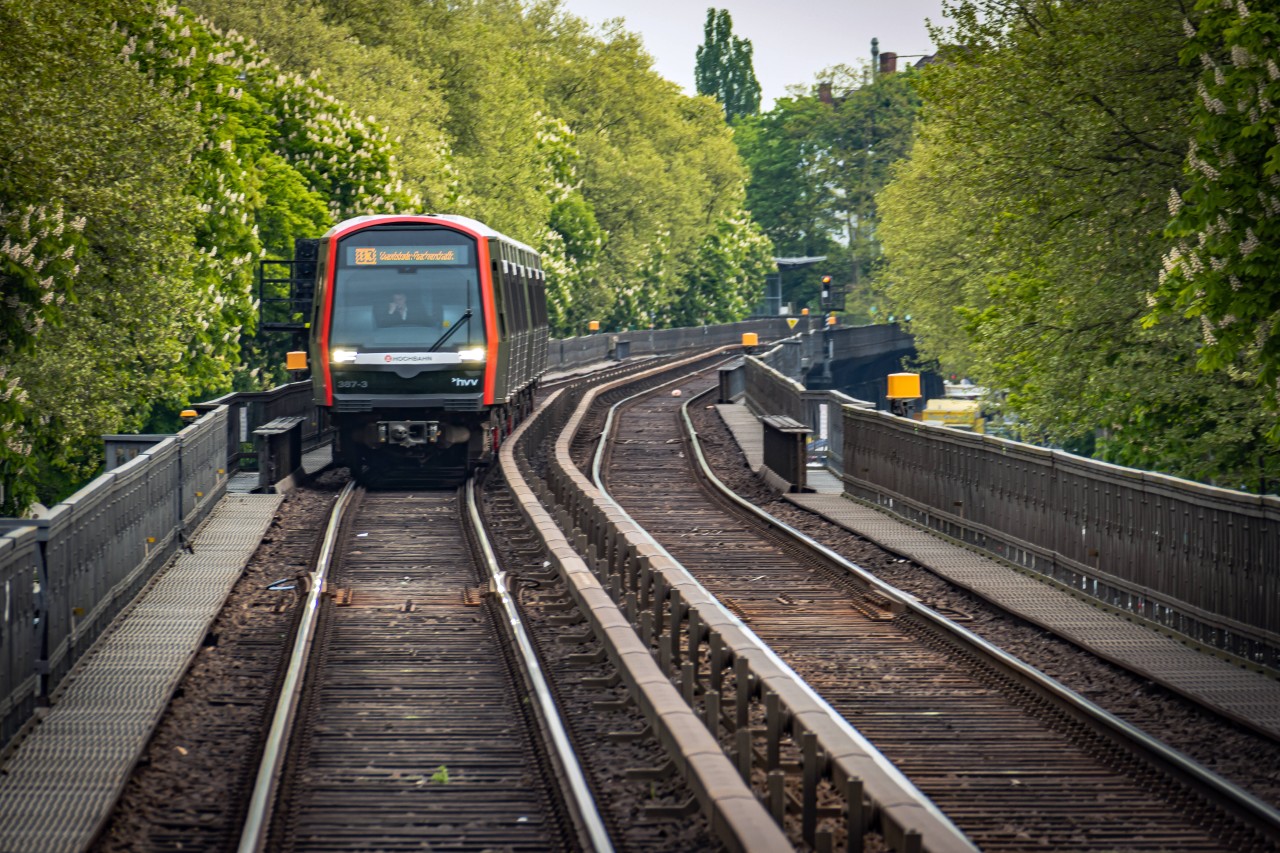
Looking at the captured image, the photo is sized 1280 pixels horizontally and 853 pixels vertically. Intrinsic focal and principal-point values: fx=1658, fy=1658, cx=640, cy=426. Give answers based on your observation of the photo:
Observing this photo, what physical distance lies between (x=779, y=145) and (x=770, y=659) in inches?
4013

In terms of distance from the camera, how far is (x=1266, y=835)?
7.88m

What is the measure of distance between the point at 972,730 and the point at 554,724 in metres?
2.62

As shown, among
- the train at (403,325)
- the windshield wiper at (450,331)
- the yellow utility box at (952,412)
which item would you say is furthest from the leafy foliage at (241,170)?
the yellow utility box at (952,412)

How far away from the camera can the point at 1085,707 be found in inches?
402

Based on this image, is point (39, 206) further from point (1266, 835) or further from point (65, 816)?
point (1266, 835)

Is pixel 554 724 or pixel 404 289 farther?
Answer: pixel 404 289

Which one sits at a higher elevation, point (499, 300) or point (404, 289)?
point (404, 289)

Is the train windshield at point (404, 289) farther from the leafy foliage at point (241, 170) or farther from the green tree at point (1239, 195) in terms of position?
the green tree at point (1239, 195)

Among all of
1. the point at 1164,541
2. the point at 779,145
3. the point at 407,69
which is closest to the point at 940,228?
the point at 407,69

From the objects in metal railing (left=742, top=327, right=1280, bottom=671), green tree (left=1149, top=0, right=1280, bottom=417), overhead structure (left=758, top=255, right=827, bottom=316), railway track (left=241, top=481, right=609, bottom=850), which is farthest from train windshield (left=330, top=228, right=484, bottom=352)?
overhead structure (left=758, top=255, right=827, bottom=316)

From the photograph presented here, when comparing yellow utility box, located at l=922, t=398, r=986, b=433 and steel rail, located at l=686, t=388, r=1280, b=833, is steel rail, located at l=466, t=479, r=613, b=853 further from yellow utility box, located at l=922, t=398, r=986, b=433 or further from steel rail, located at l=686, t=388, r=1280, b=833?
yellow utility box, located at l=922, t=398, r=986, b=433

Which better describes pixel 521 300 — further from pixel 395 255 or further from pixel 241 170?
pixel 241 170

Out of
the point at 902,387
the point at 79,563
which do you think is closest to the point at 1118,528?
the point at 79,563

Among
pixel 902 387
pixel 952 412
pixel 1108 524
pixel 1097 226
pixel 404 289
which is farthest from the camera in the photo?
pixel 952 412
